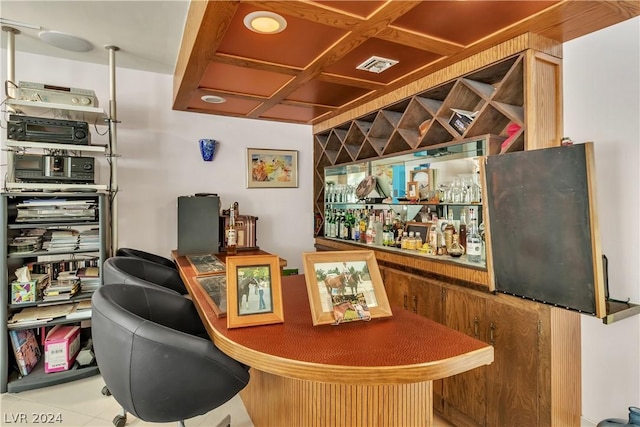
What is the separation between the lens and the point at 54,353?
2.62m

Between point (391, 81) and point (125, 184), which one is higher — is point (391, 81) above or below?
above

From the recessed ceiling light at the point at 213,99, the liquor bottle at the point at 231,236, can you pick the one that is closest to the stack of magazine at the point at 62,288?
the liquor bottle at the point at 231,236

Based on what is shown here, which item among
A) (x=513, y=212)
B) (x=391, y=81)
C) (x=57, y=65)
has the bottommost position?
(x=513, y=212)

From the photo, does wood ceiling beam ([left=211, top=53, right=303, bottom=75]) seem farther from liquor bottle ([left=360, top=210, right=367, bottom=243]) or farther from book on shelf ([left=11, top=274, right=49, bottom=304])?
book on shelf ([left=11, top=274, right=49, bottom=304])

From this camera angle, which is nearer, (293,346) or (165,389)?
(293,346)

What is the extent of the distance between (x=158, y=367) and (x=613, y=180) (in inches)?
94.5

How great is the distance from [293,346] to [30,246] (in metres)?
2.60

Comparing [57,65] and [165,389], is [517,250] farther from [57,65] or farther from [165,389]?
[57,65]

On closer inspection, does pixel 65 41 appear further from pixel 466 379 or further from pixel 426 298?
pixel 466 379

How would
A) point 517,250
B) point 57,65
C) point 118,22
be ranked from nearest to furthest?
point 517,250, point 118,22, point 57,65

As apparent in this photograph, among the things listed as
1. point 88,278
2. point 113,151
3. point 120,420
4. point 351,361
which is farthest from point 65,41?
point 351,361

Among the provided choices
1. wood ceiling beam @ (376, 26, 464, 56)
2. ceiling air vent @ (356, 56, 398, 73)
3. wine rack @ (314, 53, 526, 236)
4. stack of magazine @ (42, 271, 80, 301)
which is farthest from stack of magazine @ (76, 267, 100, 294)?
wood ceiling beam @ (376, 26, 464, 56)

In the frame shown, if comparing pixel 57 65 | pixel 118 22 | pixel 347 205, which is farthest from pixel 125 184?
pixel 347 205

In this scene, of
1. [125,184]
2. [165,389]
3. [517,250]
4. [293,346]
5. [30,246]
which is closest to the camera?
[293,346]
